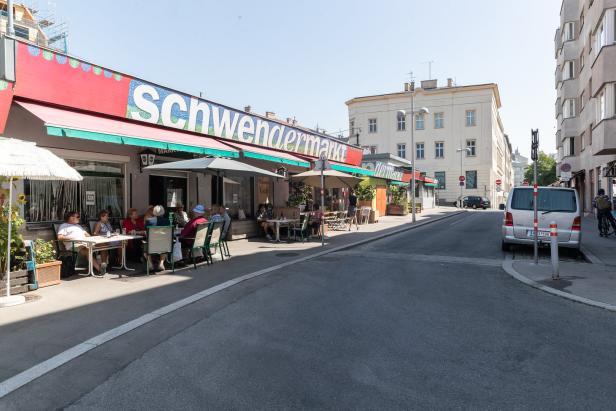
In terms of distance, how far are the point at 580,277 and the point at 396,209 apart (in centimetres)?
2256

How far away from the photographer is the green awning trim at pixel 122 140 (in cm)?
784

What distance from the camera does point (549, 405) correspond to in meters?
3.23

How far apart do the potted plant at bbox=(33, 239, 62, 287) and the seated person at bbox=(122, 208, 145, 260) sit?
82.0 inches

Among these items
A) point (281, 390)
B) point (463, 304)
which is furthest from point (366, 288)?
point (281, 390)

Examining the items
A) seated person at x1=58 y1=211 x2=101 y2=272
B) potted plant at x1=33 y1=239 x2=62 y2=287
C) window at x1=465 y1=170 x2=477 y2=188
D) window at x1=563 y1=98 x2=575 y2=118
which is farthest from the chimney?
potted plant at x1=33 y1=239 x2=62 y2=287

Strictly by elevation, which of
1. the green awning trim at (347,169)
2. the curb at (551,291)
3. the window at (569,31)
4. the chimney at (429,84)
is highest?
the chimney at (429,84)

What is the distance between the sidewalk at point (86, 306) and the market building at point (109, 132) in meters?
2.34

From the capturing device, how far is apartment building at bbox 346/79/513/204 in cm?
5291

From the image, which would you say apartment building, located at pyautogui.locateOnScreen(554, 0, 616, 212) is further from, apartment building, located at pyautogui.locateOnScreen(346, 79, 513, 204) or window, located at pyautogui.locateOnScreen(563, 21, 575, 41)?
apartment building, located at pyautogui.locateOnScreen(346, 79, 513, 204)

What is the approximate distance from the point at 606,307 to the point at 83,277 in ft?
28.5

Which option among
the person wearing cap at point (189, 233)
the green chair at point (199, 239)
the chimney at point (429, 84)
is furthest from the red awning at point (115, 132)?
the chimney at point (429, 84)

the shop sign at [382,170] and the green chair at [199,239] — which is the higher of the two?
the shop sign at [382,170]

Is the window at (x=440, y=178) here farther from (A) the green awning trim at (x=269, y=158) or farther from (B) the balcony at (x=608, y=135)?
(A) the green awning trim at (x=269, y=158)

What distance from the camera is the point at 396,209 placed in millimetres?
30406
